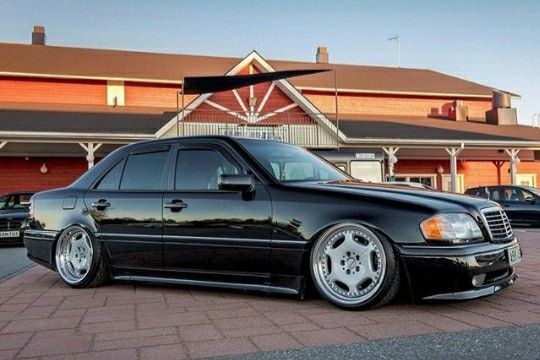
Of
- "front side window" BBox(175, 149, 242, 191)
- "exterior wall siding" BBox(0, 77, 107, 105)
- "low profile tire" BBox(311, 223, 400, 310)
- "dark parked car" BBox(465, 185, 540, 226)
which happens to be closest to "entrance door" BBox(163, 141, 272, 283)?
"front side window" BBox(175, 149, 242, 191)

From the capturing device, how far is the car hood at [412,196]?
169 inches

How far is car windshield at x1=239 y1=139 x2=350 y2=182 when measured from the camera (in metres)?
5.12

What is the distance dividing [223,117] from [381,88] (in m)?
9.28

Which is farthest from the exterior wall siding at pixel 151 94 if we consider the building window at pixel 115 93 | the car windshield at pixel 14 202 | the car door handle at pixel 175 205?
the car door handle at pixel 175 205

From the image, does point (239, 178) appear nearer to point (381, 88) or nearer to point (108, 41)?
point (381, 88)

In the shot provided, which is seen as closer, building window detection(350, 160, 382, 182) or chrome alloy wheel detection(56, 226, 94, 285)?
chrome alloy wheel detection(56, 226, 94, 285)

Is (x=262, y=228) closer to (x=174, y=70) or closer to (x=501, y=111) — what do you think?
(x=174, y=70)

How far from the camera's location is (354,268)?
435 cm

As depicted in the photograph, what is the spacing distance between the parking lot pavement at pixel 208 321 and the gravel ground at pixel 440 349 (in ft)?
0.35

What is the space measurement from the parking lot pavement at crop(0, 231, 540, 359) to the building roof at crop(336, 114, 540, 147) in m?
15.2

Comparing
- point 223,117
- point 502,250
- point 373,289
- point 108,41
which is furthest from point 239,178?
point 108,41

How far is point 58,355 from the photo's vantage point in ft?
11.1

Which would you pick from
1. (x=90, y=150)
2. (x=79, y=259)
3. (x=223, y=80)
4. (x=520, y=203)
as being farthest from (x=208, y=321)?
(x=90, y=150)

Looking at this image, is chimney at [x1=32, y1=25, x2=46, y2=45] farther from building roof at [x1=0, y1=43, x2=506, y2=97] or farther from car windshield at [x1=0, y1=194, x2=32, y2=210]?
car windshield at [x1=0, y1=194, x2=32, y2=210]
